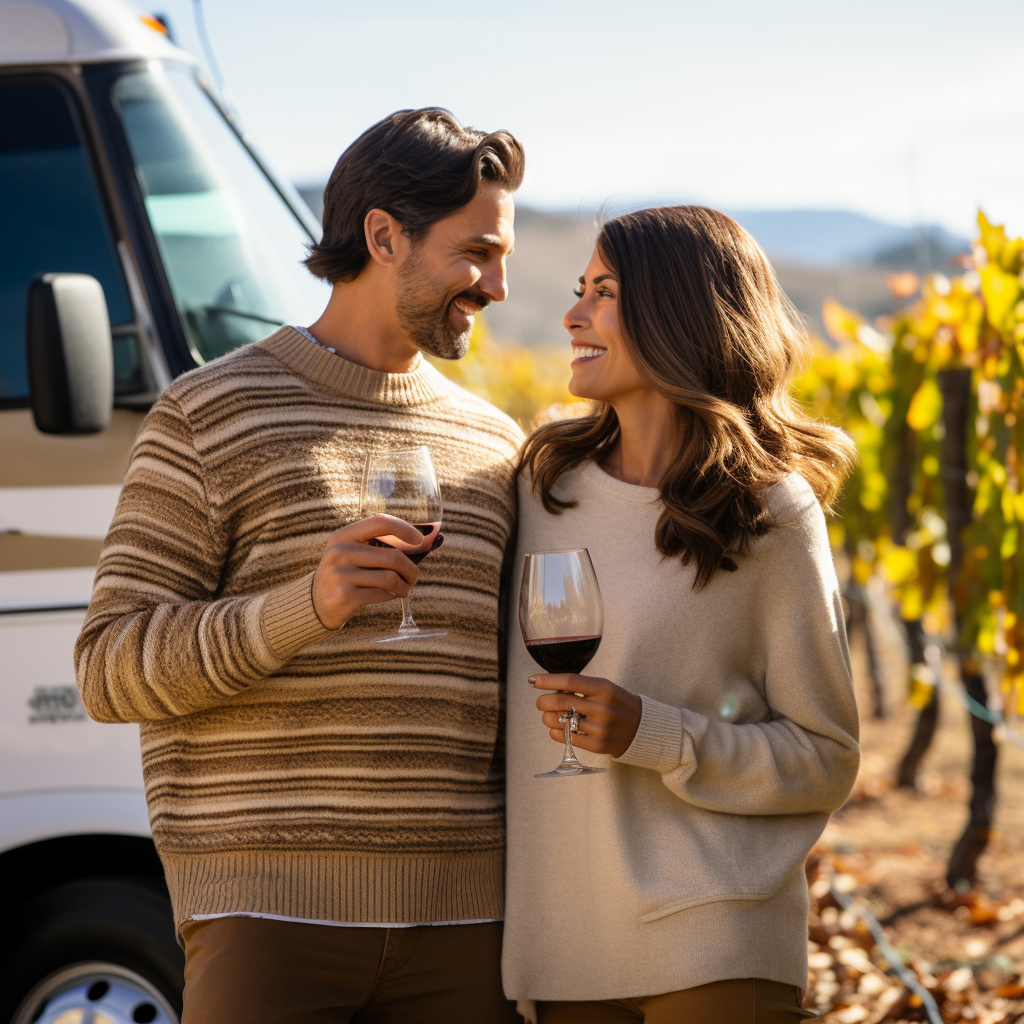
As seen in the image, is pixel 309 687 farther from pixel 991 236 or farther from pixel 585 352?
pixel 991 236

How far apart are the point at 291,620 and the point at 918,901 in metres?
4.53

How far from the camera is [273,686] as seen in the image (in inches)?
85.7

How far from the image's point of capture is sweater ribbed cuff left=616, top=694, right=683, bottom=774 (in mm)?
2080

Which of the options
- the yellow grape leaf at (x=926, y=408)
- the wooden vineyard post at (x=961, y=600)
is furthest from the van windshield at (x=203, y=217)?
the yellow grape leaf at (x=926, y=408)

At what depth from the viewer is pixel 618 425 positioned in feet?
8.73

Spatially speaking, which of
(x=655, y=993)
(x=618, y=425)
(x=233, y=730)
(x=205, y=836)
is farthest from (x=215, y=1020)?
(x=618, y=425)

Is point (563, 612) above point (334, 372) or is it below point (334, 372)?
below

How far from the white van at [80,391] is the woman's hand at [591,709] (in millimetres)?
1277

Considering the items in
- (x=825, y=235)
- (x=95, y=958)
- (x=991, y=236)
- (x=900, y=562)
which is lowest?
(x=825, y=235)

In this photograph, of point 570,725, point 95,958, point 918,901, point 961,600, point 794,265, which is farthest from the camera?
point 794,265

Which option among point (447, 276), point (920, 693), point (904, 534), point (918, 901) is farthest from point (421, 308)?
point (904, 534)

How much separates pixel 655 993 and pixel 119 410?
1.79 meters

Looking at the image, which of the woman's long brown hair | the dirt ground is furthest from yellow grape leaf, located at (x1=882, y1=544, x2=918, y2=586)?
the woman's long brown hair

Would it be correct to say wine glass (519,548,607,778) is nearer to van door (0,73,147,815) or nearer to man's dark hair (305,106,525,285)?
man's dark hair (305,106,525,285)
